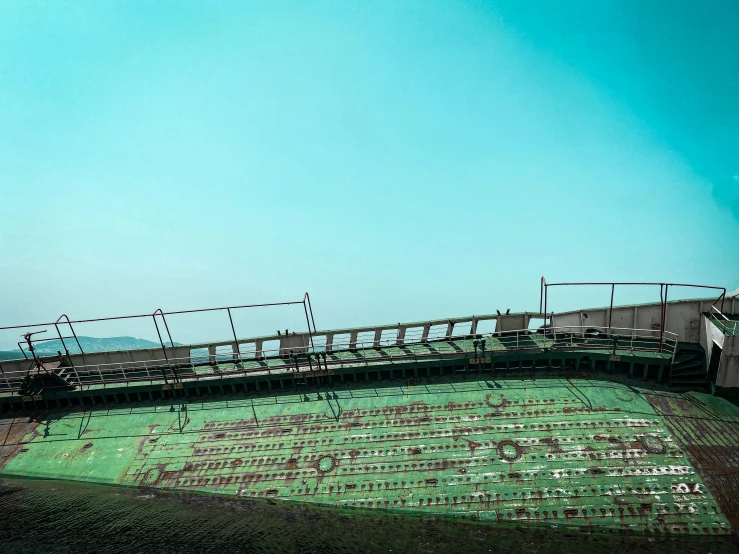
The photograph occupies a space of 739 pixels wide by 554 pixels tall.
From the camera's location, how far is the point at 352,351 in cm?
2300

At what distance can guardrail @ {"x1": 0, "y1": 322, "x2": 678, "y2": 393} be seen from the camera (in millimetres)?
20484

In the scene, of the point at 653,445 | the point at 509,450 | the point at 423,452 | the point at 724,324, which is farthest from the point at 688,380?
the point at 423,452

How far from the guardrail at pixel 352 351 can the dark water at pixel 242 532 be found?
22.3ft

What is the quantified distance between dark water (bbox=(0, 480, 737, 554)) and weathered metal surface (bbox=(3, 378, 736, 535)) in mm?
500

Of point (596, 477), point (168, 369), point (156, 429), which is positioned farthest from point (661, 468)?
point (168, 369)

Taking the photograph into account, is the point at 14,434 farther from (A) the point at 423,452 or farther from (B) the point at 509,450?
(B) the point at 509,450

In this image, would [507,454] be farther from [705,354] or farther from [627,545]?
[705,354]

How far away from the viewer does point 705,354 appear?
18.7 metres

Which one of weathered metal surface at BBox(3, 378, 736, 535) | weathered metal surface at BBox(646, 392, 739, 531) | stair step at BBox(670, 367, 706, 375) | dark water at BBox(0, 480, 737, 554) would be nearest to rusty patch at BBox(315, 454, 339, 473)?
weathered metal surface at BBox(3, 378, 736, 535)

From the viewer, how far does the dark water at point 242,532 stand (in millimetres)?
12320

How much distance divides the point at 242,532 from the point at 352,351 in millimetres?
10493

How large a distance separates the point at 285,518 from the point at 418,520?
4.39 metres

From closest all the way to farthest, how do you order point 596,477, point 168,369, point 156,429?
point 596,477, point 156,429, point 168,369

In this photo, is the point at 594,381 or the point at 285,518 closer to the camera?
the point at 285,518
